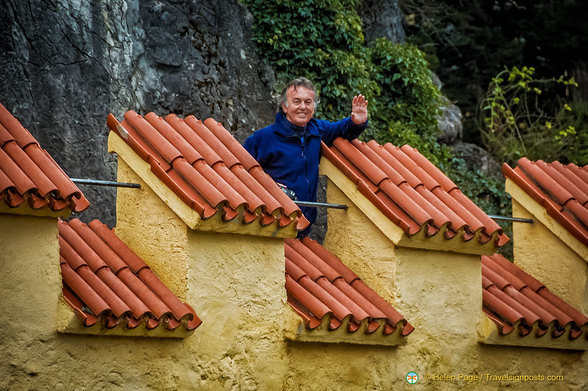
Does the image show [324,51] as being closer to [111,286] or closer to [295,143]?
[295,143]

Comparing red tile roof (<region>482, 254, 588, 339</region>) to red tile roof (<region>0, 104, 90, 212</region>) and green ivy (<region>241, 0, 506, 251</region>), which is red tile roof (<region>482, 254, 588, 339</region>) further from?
green ivy (<region>241, 0, 506, 251</region>)

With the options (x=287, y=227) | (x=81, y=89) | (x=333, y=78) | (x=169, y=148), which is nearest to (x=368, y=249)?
(x=287, y=227)

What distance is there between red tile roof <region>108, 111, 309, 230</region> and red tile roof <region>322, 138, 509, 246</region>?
750mm

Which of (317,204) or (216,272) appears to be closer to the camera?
(216,272)

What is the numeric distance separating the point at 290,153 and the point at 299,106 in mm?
349

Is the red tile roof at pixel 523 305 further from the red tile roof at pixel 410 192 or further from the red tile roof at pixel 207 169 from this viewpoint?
the red tile roof at pixel 207 169

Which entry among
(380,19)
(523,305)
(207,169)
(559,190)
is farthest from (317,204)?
(380,19)

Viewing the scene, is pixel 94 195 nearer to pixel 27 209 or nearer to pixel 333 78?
pixel 333 78

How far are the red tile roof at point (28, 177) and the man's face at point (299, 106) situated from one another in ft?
6.47

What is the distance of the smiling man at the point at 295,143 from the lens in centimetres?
648

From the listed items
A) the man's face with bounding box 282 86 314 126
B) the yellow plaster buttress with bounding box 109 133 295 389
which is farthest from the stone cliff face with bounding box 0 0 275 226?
the yellow plaster buttress with bounding box 109 133 295 389

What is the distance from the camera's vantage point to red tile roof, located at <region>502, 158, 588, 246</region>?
286 inches

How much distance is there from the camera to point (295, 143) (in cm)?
652

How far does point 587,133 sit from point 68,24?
28.8 ft
